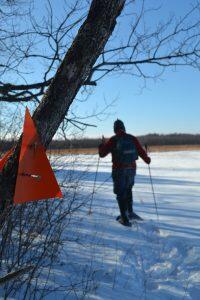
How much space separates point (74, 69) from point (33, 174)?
39.3 inches

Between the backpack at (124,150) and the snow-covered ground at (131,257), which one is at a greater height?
the backpack at (124,150)

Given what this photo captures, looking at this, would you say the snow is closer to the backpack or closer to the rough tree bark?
the backpack

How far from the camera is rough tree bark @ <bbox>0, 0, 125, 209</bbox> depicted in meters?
3.94

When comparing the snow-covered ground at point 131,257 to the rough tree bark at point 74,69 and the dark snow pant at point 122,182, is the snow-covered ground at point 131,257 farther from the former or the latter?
the rough tree bark at point 74,69

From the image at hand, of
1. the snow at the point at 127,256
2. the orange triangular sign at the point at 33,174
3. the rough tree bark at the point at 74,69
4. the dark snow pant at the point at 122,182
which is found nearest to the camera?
the orange triangular sign at the point at 33,174

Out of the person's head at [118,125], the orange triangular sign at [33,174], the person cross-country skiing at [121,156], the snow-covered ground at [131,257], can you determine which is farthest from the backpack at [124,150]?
the orange triangular sign at [33,174]

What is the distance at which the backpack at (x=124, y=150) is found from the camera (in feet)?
27.6

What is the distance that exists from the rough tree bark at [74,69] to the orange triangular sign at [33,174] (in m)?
0.39

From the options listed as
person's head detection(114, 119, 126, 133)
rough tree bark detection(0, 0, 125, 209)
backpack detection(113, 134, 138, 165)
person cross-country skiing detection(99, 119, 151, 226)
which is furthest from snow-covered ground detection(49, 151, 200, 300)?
rough tree bark detection(0, 0, 125, 209)

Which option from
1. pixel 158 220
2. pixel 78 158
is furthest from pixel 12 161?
pixel 158 220

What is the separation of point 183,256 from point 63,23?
151 inches

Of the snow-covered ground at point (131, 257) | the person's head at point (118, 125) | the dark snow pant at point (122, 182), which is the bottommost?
the snow-covered ground at point (131, 257)

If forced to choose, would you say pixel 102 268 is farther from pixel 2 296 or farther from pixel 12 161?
pixel 12 161

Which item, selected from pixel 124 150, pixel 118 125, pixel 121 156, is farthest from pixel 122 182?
pixel 118 125
